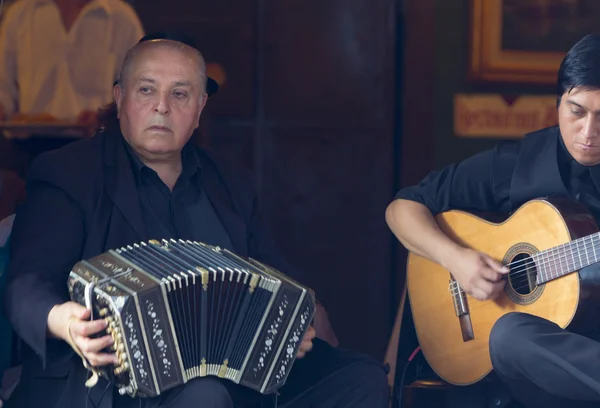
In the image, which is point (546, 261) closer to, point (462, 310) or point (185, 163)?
point (462, 310)

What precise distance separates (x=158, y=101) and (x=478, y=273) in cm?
114

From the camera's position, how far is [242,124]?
14.9 ft

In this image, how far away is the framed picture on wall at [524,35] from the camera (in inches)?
187

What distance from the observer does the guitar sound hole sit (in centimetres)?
323

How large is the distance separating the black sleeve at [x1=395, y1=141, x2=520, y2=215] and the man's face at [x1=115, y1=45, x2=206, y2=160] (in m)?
0.90

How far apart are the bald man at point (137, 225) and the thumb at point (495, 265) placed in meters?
0.52

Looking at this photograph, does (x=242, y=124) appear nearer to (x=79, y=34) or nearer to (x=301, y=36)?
(x=301, y=36)

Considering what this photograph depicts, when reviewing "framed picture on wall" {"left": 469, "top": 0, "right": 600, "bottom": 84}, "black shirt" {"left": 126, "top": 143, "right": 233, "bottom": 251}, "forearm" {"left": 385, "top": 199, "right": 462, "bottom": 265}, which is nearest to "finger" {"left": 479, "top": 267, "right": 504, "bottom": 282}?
"forearm" {"left": 385, "top": 199, "right": 462, "bottom": 265}

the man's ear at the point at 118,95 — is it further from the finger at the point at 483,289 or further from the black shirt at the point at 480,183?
the finger at the point at 483,289

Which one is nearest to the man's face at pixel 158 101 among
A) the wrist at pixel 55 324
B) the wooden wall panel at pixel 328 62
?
the wrist at pixel 55 324

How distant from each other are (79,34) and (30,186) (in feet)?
4.72

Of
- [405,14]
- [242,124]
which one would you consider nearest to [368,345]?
[242,124]

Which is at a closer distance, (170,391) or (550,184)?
(170,391)

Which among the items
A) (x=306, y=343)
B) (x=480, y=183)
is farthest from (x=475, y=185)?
(x=306, y=343)
